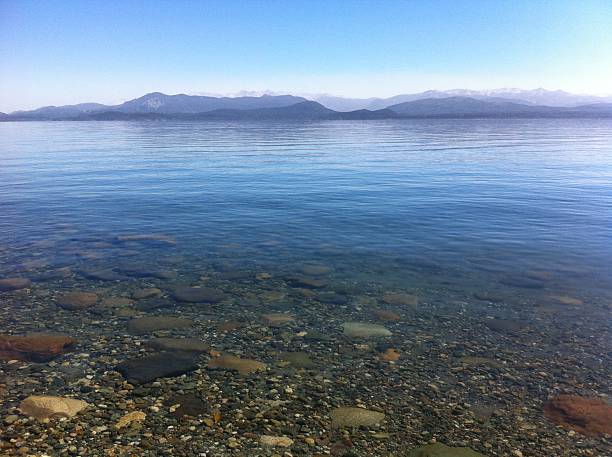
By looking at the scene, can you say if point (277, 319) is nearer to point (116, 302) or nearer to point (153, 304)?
point (153, 304)

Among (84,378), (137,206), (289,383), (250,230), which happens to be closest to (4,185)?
(137,206)

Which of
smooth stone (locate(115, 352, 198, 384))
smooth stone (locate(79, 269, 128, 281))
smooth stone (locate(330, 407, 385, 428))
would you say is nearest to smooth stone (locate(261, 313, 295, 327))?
smooth stone (locate(115, 352, 198, 384))

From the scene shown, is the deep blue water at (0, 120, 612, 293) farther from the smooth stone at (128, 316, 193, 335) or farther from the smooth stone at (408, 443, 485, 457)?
the smooth stone at (408, 443, 485, 457)

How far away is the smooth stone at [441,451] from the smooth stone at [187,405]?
3.49 metres

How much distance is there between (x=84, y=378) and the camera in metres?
8.76

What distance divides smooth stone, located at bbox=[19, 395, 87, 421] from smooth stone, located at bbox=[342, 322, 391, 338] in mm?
5912

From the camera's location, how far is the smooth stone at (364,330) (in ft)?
36.1

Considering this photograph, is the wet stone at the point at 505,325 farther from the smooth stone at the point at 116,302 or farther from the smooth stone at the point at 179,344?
the smooth stone at the point at 116,302

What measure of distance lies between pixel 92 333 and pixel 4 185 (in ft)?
94.7

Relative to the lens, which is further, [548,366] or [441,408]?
[548,366]

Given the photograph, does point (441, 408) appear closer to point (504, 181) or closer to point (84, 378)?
point (84, 378)

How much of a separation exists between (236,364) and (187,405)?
1691 millimetres

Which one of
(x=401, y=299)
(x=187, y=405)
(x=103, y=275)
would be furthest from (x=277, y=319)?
(x=103, y=275)

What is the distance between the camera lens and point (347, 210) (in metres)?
25.0
